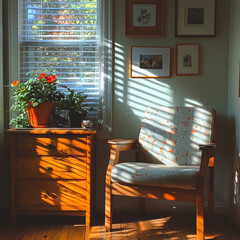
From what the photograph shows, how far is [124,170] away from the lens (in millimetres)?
2430

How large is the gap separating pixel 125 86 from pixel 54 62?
658 mm

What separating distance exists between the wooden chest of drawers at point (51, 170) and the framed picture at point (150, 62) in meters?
0.76

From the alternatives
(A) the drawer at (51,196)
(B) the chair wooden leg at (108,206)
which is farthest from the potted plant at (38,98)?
(B) the chair wooden leg at (108,206)

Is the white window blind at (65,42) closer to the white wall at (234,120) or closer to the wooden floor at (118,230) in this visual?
the wooden floor at (118,230)

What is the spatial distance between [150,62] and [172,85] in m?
0.28

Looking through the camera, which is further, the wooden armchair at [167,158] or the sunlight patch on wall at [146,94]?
the sunlight patch on wall at [146,94]

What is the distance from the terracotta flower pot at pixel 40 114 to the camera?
2738mm

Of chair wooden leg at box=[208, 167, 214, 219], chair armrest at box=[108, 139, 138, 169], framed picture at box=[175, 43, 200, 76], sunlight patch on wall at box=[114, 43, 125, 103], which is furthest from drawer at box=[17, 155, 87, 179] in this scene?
framed picture at box=[175, 43, 200, 76]

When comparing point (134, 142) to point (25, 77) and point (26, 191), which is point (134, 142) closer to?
point (26, 191)

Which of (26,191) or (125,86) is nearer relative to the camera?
(26,191)

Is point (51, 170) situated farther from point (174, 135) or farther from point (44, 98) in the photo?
point (174, 135)

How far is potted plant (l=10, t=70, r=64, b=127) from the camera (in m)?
2.72

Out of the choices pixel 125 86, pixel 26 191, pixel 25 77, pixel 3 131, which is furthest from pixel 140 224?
pixel 25 77

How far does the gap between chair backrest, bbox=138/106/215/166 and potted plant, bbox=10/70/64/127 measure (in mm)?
779
